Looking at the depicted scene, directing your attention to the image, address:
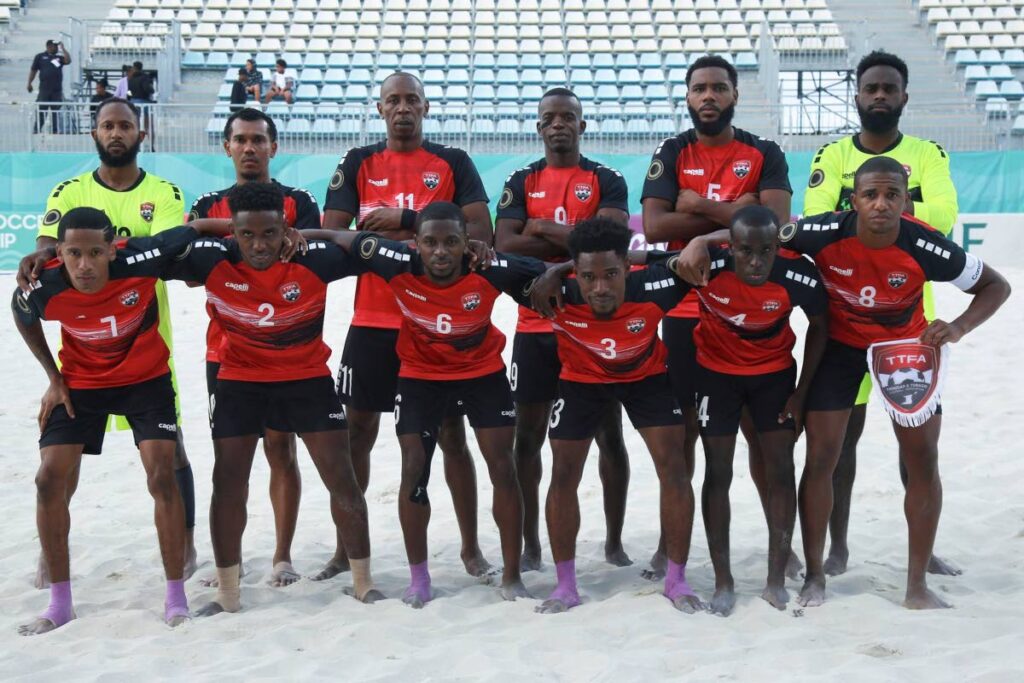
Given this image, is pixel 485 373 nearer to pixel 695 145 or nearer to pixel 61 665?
pixel 695 145

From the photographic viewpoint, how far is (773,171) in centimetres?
538

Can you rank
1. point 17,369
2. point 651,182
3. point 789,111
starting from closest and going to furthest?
point 651,182 < point 17,369 < point 789,111

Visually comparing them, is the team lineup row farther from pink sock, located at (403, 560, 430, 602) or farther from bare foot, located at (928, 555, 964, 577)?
bare foot, located at (928, 555, 964, 577)

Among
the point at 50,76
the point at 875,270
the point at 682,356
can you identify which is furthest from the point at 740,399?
the point at 50,76

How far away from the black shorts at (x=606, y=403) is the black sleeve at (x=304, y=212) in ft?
5.29

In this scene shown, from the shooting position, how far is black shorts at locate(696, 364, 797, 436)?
201 inches

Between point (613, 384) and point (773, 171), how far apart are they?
1306mm

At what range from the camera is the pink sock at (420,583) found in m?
5.21

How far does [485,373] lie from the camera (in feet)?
17.4

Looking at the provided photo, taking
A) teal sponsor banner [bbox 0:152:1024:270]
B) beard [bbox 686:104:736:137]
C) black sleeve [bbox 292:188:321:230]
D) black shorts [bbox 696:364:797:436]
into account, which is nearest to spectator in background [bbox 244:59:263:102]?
teal sponsor banner [bbox 0:152:1024:270]

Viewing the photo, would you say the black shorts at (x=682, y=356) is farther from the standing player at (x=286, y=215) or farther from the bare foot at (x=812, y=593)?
the standing player at (x=286, y=215)

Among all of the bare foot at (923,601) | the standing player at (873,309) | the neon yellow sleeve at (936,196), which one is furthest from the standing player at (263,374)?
the neon yellow sleeve at (936,196)

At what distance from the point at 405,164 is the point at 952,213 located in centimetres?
273

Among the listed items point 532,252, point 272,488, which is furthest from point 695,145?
point 272,488
